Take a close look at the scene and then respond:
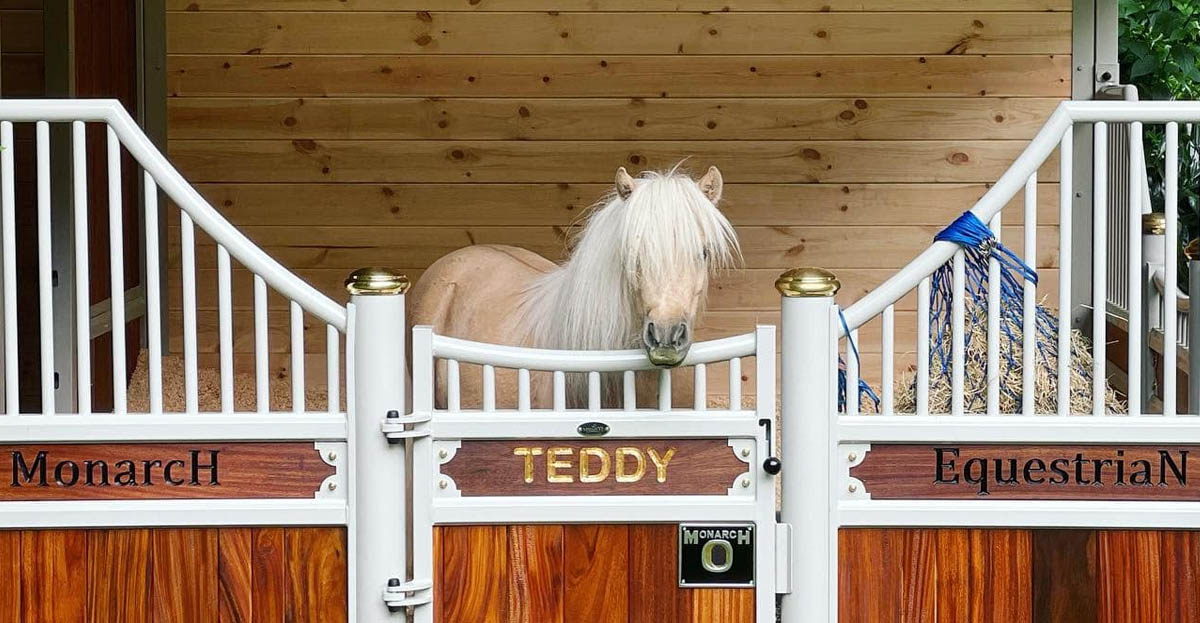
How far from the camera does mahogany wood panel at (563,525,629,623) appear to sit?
76.3 inches

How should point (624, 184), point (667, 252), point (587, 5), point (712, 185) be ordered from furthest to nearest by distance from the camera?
point (587, 5)
point (712, 185)
point (624, 184)
point (667, 252)

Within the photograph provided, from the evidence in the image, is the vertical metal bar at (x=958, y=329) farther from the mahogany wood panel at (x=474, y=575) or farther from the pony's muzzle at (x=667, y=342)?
the mahogany wood panel at (x=474, y=575)

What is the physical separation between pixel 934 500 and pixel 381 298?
2.86 feet

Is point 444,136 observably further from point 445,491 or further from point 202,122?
point 445,491

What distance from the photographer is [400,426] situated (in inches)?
74.3

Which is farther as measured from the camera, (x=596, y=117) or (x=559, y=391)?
(x=596, y=117)

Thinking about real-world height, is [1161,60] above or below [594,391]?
above

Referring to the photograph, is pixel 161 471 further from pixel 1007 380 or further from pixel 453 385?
pixel 1007 380

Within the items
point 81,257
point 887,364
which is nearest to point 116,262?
point 81,257

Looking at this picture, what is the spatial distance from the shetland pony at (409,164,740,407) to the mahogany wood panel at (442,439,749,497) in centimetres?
14

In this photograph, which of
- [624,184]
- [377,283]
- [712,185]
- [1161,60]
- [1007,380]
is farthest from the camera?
[1161,60]

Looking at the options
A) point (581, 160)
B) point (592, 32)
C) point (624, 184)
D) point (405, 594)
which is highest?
point (592, 32)

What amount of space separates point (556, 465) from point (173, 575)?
1.96ft

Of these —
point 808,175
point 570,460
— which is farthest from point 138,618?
point 808,175
